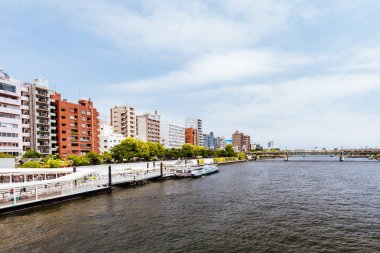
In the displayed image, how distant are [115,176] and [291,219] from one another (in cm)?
5466

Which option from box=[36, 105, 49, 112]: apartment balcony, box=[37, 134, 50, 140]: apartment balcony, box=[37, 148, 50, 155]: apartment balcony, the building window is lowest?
box=[37, 148, 50, 155]: apartment balcony

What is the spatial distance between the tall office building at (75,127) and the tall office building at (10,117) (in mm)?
18062

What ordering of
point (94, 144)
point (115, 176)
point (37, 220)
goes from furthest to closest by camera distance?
1. point (94, 144)
2. point (115, 176)
3. point (37, 220)

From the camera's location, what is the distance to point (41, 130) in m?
109

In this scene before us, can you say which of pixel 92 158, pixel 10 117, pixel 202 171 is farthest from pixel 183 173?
pixel 10 117

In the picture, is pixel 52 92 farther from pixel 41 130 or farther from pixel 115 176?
pixel 115 176

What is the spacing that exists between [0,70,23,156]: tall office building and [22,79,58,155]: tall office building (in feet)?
14.9

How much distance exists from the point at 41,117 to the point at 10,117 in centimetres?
1358

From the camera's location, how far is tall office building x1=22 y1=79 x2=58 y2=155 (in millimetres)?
105438

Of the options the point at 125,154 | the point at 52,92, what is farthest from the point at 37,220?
the point at 52,92

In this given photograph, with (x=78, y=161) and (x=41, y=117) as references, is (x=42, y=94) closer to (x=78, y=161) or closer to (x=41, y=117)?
(x=41, y=117)

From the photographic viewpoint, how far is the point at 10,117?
95.9 meters

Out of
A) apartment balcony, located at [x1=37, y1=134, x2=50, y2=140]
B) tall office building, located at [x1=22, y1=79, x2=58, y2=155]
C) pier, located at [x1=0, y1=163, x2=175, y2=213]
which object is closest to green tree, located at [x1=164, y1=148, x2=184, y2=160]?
tall office building, located at [x1=22, y1=79, x2=58, y2=155]

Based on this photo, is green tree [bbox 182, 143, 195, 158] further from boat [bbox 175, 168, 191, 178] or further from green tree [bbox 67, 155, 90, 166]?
green tree [bbox 67, 155, 90, 166]
